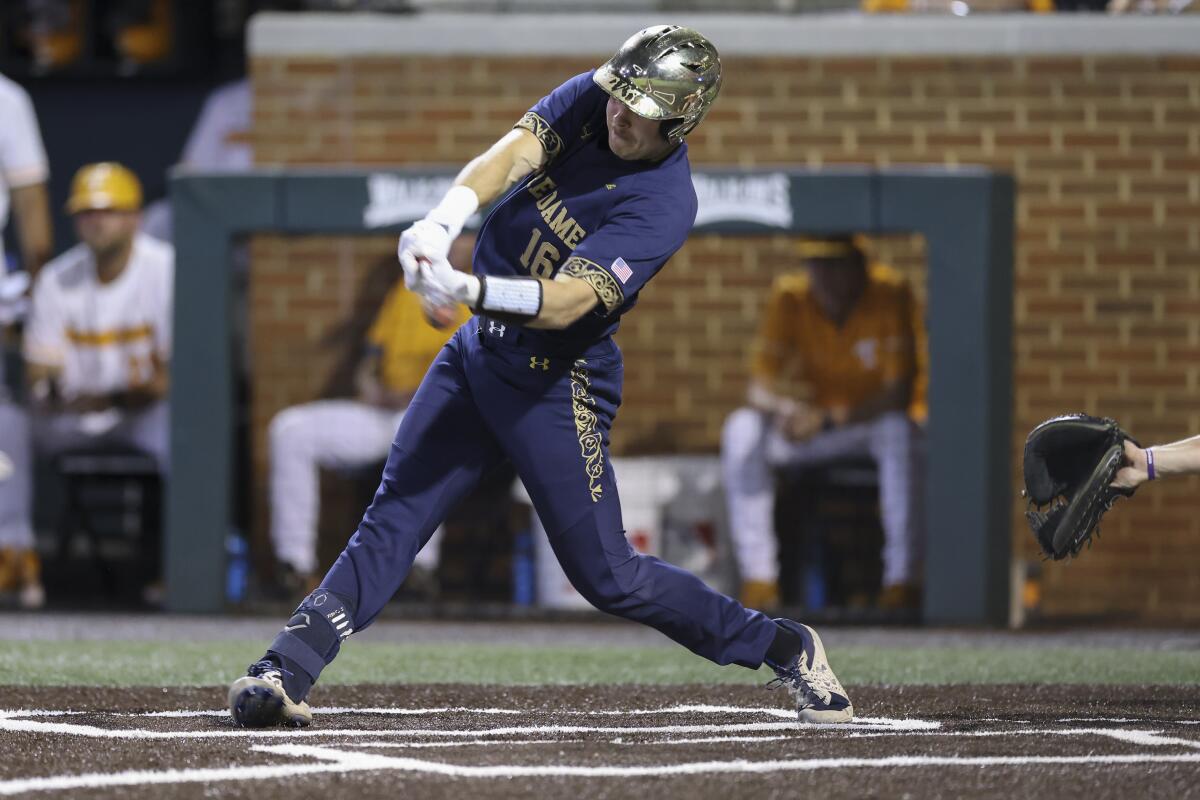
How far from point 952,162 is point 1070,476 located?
520 cm

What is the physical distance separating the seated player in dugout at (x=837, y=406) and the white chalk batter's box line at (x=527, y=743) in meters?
3.67

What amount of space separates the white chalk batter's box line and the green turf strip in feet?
3.62

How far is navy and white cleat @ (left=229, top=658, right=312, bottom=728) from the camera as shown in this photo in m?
4.88

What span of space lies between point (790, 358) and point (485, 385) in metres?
4.64

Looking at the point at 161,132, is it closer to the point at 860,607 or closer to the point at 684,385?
the point at 684,385

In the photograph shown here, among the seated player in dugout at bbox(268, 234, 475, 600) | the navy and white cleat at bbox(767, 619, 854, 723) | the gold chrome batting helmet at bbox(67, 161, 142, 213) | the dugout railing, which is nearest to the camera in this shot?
the navy and white cleat at bbox(767, 619, 854, 723)

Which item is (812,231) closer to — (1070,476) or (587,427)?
(1070,476)

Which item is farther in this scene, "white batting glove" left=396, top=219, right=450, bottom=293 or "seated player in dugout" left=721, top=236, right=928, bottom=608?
"seated player in dugout" left=721, top=236, right=928, bottom=608

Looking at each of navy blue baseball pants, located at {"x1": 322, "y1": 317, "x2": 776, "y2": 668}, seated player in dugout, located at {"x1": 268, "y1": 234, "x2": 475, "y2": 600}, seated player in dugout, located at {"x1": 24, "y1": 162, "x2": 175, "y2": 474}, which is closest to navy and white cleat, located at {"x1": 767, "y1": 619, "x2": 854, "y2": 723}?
navy blue baseball pants, located at {"x1": 322, "y1": 317, "x2": 776, "y2": 668}

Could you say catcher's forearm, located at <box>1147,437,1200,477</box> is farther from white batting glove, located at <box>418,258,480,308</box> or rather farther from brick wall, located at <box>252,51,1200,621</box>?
brick wall, located at <box>252,51,1200,621</box>

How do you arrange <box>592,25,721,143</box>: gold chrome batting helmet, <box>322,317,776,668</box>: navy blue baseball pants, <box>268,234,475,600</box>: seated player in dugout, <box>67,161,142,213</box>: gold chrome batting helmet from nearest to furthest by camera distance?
<box>592,25,721,143</box>: gold chrome batting helmet, <box>322,317,776,668</box>: navy blue baseball pants, <box>268,234,475,600</box>: seated player in dugout, <box>67,161,142,213</box>: gold chrome batting helmet

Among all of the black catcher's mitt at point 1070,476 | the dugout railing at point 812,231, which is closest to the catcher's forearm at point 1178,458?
the black catcher's mitt at point 1070,476

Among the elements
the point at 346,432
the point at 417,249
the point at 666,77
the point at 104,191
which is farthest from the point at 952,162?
the point at 417,249

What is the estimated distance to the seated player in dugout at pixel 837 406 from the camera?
9.38 meters
